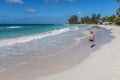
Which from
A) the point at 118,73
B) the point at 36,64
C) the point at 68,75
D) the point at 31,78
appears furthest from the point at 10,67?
the point at 118,73

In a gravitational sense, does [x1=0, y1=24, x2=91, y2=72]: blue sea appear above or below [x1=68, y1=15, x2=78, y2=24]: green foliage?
above

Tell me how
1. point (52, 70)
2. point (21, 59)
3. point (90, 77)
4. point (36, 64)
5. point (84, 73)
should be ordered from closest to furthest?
point (90, 77) < point (84, 73) < point (52, 70) < point (36, 64) < point (21, 59)

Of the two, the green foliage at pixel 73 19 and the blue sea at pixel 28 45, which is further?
the green foliage at pixel 73 19

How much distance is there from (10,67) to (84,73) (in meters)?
3.31

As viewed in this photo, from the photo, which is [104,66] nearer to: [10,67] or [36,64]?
[36,64]

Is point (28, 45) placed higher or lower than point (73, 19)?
higher

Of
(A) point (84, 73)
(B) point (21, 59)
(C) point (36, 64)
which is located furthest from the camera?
(B) point (21, 59)

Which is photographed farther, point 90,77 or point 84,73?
point 84,73

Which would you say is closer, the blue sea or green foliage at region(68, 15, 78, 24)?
the blue sea

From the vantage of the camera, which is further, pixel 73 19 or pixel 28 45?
pixel 73 19

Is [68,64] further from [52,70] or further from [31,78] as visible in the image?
[31,78]

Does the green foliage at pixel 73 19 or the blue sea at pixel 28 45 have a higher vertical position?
the blue sea at pixel 28 45

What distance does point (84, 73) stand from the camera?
868 cm

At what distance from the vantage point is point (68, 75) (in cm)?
844
